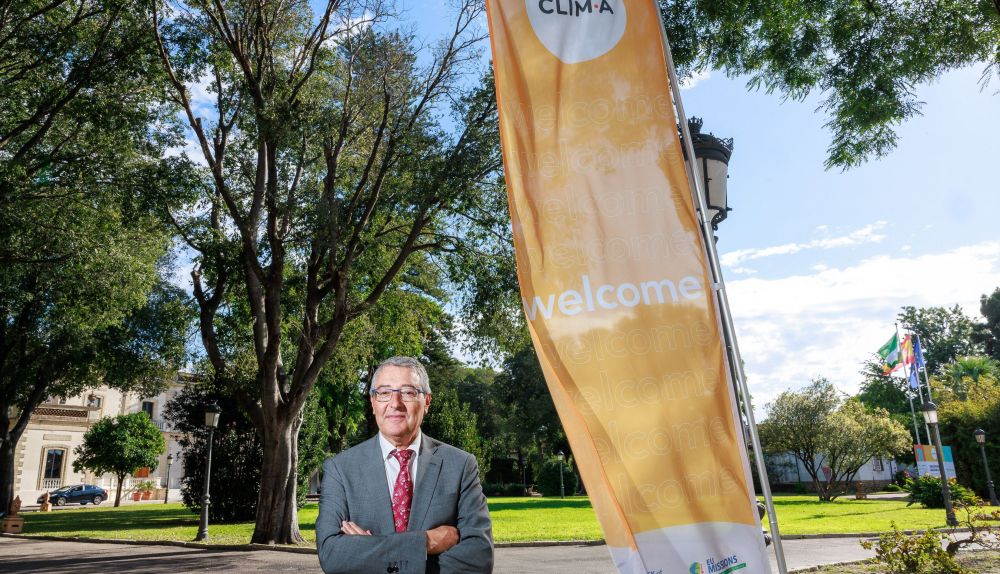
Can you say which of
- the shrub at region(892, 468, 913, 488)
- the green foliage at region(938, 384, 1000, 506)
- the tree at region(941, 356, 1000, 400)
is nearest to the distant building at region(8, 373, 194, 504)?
the green foliage at region(938, 384, 1000, 506)

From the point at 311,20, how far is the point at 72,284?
894 cm

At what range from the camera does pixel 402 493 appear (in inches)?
114

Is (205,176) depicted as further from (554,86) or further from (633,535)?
(633,535)

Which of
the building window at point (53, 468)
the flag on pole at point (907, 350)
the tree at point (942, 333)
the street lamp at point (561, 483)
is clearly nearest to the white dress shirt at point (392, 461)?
the flag on pole at point (907, 350)

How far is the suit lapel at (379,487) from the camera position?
2822 mm

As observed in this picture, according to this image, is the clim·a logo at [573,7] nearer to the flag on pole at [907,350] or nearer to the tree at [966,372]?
the flag on pole at [907,350]

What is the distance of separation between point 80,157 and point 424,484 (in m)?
16.0

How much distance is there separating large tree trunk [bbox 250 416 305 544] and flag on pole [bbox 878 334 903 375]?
24.9 metres

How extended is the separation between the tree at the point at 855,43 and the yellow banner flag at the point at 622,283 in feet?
13.7

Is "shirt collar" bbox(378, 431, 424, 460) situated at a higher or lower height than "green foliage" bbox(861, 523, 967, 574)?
higher

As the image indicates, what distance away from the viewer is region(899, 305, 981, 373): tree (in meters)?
68.5

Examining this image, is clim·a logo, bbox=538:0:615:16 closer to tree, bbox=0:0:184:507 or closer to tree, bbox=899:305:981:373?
tree, bbox=0:0:184:507

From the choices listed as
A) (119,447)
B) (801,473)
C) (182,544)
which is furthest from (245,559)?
(801,473)

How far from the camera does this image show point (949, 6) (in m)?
7.54
